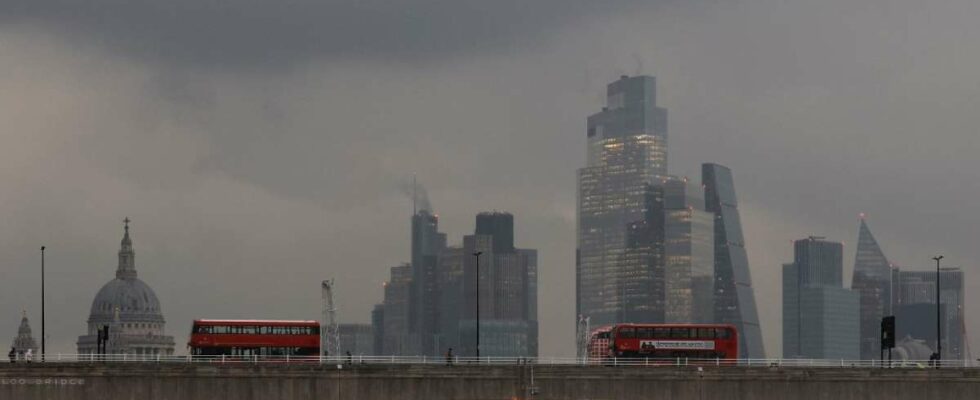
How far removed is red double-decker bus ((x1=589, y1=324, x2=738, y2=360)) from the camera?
6078 inches

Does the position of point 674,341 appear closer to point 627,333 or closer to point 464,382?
point 627,333

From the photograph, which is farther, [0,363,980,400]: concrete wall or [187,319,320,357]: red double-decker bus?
[187,319,320,357]: red double-decker bus

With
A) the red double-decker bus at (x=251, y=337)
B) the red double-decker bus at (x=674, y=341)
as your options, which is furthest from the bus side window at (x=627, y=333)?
the red double-decker bus at (x=251, y=337)

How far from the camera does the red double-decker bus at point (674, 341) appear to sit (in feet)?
506

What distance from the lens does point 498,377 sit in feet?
413

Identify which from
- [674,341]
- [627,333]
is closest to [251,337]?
[627,333]

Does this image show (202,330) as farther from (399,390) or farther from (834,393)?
(834,393)

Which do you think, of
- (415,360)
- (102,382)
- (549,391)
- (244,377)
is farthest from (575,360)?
(102,382)

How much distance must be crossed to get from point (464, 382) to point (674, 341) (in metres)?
33.0

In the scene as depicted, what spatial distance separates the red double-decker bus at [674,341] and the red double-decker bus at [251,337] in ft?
81.3

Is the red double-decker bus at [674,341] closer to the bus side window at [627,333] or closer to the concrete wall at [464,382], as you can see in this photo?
the bus side window at [627,333]

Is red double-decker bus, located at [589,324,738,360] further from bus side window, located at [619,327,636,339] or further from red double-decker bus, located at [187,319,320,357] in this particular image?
red double-decker bus, located at [187,319,320,357]

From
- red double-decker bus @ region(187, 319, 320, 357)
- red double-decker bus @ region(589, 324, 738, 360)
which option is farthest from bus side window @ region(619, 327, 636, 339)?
red double-decker bus @ region(187, 319, 320, 357)

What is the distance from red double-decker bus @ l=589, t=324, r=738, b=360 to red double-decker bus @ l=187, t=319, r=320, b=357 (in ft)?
81.3
